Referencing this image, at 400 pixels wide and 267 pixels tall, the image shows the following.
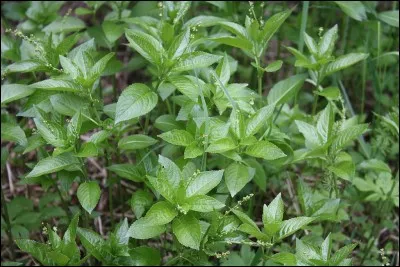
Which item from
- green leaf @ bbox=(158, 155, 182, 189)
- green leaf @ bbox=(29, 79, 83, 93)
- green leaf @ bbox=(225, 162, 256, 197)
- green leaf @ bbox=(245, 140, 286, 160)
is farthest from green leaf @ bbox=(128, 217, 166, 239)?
green leaf @ bbox=(29, 79, 83, 93)

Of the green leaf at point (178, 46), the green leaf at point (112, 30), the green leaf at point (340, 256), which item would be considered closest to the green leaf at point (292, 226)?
the green leaf at point (340, 256)

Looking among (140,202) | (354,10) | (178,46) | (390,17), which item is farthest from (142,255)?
(390,17)

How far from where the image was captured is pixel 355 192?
2.28 meters

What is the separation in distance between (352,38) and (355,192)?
0.98 m

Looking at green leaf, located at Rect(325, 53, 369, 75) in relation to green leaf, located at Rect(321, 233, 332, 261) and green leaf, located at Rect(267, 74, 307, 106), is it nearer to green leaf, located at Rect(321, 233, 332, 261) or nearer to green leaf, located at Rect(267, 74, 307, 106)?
green leaf, located at Rect(267, 74, 307, 106)

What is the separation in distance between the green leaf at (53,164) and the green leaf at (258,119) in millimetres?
484

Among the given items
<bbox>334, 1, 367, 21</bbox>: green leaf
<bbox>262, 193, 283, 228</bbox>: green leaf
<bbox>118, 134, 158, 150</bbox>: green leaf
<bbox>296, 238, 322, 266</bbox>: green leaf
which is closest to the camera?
<bbox>296, 238, 322, 266</bbox>: green leaf

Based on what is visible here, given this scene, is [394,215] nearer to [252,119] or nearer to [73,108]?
[252,119]

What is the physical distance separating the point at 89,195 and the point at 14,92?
1.38 feet

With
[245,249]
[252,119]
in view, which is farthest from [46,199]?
[252,119]

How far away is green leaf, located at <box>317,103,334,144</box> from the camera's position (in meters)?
1.77

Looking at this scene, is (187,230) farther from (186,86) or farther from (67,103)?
(67,103)

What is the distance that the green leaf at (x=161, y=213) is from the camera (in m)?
1.48

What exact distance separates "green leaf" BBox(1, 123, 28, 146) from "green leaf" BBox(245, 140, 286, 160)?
68 centimetres
